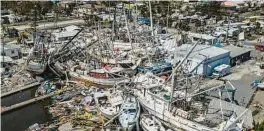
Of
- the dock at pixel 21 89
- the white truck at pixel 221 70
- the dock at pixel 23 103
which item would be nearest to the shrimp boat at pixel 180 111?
the dock at pixel 23 103

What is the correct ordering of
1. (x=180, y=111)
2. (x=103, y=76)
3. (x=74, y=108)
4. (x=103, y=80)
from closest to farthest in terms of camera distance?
(x=180, y=111), (x=74, y=108), (x=103, y=80), (x=103, y=76)

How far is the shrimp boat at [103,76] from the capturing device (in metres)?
21.2

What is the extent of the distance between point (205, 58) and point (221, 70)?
1.54 metres

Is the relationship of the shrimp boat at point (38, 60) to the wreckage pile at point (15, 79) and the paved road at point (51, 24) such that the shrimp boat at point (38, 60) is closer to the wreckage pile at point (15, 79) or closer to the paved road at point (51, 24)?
the wreckage pile at point (15, 79)

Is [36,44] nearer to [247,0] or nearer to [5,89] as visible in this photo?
[5,89]

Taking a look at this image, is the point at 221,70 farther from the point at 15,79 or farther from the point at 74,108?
the point at 15,79

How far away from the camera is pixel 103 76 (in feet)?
70.5

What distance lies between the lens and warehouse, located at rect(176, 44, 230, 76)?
2261cm

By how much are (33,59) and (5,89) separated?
4.56 metres

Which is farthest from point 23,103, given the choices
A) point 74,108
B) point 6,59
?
point 6,59

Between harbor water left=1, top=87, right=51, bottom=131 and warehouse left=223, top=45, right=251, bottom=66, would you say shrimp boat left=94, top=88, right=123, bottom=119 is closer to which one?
harbor water left=1, top=87, right=51, bottom=131

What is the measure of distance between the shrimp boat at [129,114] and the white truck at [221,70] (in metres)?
8.24

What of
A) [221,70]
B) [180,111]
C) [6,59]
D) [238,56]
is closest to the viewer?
[180,111]

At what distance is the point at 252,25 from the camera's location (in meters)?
38.6
